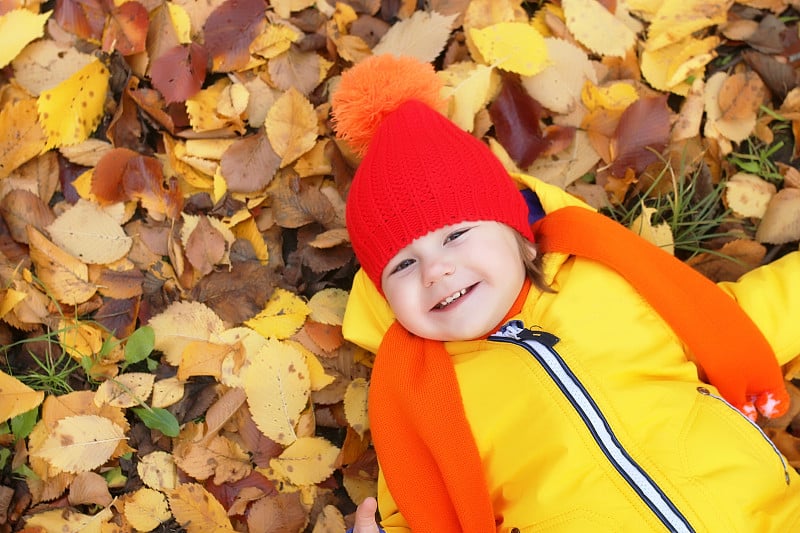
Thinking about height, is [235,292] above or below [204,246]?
below

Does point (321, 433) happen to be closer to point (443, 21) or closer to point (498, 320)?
point (498, 320)

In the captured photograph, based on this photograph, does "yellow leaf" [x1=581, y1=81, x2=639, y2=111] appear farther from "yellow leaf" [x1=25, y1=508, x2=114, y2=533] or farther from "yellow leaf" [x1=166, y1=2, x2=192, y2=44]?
"yellow leaf" [x1=25, y1=508, x2=114, y2=533]

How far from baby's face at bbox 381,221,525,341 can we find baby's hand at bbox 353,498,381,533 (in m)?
0.39

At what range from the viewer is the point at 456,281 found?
1630 mm

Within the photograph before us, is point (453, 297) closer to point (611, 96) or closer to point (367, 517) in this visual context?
point (367, 517)

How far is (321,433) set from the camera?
2.04 meters

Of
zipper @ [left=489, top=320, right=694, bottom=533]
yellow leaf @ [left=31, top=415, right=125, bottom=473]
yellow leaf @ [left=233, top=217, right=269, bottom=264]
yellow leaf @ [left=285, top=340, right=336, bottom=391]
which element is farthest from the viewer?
yellow leaf @ [left=233, top=217, right=269, bottom=264]

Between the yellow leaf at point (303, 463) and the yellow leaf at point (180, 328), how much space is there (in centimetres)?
38

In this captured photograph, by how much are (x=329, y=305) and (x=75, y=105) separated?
91 centimetres

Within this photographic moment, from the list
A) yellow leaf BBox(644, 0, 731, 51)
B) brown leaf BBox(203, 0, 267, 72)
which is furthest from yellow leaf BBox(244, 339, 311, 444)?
yellow leaf BBox(644, 0, 731, 51)

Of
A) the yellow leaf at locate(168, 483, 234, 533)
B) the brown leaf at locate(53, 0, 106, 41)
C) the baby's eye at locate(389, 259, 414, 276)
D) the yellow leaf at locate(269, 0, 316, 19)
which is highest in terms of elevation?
the brown leaf at locate(53, 0, 106, 41)

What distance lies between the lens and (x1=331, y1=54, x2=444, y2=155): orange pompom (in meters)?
1.78

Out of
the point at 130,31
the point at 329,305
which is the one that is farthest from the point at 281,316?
the point at 130,31

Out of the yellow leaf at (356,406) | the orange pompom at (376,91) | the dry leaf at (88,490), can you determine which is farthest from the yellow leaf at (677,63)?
the dry leaf at (88,490)
